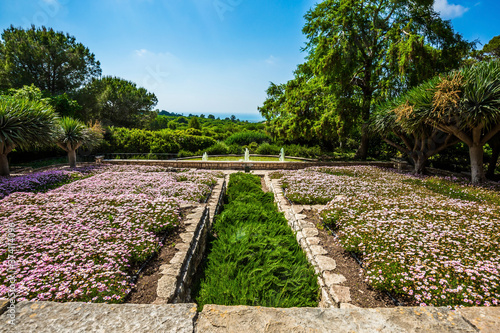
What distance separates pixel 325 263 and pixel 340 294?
65cm

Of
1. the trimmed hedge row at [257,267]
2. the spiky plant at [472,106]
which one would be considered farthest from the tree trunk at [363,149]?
the trimmed hedge row at [257,267]

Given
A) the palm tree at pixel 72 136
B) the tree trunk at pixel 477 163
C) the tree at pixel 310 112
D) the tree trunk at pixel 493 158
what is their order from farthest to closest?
the tree at pixel 310 112, the palm tree at pixel 72 136, the tree trunk at pixel 493 158, the tree trunk at pixel 477 163

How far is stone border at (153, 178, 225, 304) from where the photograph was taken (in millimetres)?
2551

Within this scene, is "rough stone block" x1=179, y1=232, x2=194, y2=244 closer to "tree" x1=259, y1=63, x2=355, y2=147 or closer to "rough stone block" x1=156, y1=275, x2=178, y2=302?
"rough stone block" x1=156, y1=275, x2=178, y2=302

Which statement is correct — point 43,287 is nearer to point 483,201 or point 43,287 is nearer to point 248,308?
point 248,308

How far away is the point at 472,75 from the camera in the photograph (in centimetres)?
692

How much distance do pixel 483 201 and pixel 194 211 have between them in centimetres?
667

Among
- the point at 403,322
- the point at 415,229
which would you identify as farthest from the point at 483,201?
the point at 403,322

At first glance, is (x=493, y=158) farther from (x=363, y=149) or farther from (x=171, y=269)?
(x=171, y=269)

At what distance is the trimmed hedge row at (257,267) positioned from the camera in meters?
2.76

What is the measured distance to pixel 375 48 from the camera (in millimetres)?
12336

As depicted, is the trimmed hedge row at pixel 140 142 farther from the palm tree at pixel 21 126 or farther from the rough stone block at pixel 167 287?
the rough stone block at pixel 167 287

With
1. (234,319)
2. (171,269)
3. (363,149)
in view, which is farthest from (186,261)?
(363,149)

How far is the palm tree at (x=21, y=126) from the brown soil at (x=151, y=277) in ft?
22.5
